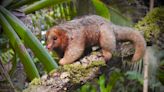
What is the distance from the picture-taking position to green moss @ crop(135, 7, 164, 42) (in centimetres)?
257

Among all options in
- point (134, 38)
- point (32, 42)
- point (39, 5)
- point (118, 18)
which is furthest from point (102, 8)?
point (134, 38)

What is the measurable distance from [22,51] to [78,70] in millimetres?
899

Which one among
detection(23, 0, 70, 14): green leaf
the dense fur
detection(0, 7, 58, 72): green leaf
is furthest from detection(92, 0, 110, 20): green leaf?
the dense fur

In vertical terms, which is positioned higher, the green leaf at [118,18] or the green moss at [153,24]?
the green moss at [153,24]

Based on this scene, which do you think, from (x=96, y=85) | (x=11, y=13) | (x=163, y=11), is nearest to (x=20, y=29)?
(x=11, y=13)

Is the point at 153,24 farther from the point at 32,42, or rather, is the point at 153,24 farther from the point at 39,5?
the point at 39,5

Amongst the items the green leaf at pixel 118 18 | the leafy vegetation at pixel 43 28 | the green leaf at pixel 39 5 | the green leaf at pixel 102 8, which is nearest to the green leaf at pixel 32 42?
the leafy vegetation at pixel 43 28

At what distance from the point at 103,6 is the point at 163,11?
711 mm

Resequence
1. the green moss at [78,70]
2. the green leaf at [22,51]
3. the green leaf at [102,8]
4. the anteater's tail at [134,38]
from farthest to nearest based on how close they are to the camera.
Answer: the green leaf at [102,8] < the green leaf at [22,51] < the anteater's tail at [134,38] < the green moss at [78,70]

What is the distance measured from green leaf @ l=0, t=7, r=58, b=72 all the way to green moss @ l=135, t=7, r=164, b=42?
2.11ft

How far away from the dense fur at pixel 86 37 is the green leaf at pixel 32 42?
0.40 m

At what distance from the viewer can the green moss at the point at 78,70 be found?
6.95 ft

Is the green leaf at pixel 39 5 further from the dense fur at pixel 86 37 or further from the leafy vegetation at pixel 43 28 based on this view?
the dense fur at pixel 86 37

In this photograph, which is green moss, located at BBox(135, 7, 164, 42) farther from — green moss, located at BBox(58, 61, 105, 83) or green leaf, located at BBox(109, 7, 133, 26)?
green leaf, located at BBox(109, 7, 133, 26)
